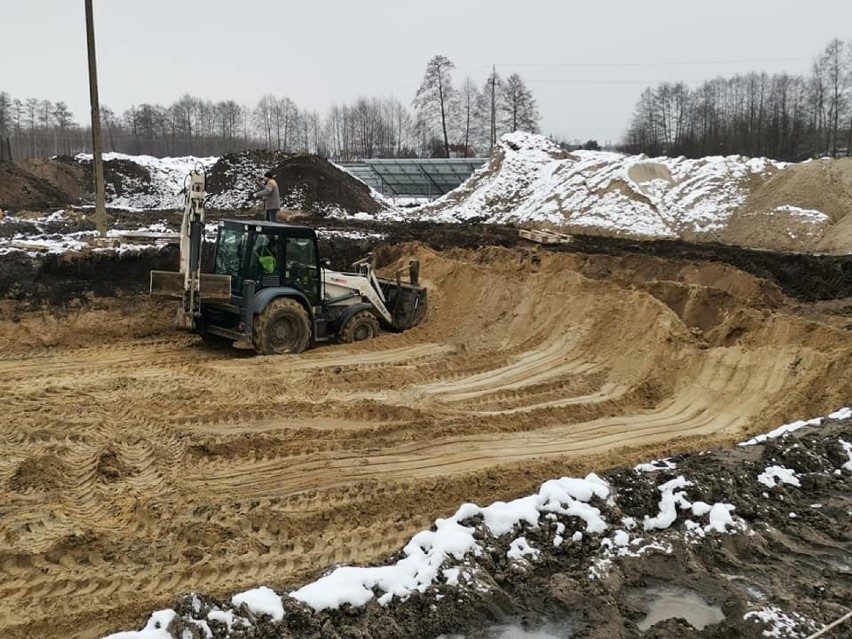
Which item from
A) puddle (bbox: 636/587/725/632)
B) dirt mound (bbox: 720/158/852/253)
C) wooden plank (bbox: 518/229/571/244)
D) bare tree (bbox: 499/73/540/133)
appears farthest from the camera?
bare tree (bbox: 499/73/540/133)

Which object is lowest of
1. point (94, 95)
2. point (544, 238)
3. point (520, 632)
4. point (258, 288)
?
point (520, 632)

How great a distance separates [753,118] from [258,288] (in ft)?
177

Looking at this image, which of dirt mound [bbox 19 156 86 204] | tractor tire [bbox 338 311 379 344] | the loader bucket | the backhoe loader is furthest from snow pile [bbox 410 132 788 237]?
dirt mound [bbox 19 156 86 204]

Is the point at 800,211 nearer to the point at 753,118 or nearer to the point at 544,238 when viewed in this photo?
the point at 544,238

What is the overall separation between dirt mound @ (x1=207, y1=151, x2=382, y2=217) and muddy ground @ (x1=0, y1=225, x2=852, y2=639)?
16706mm

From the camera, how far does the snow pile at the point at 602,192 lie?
24.5 metres

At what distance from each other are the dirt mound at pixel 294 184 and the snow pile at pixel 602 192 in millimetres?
3807

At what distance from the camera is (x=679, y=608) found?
14.4ft

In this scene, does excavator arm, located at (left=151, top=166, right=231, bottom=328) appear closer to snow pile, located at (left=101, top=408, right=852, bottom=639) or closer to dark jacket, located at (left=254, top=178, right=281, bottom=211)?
dark jacket, located at (left=254, top=178, right=281, bottom=211)

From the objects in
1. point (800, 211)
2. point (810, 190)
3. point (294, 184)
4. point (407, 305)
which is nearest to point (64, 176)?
point (294, 184)

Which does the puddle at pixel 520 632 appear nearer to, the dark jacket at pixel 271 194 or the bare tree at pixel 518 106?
the dark jacket at pixel 271 194

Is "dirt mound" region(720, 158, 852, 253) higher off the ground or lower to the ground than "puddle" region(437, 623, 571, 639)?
higher

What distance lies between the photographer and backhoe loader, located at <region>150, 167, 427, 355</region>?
406 inches

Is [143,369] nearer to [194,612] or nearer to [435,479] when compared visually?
[435,479]
